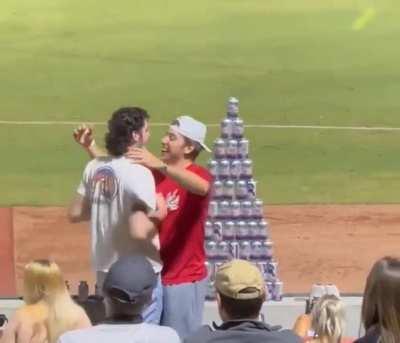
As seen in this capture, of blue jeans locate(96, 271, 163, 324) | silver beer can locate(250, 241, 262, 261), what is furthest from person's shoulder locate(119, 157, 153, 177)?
silver beer can locate(250, 241, 262, 261)

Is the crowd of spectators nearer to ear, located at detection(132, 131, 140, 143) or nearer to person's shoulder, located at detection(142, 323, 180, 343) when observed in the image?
person's shoulder, located at detection(142, 323, 180, 343)

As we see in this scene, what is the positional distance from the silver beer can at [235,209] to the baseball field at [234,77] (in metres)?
1.92

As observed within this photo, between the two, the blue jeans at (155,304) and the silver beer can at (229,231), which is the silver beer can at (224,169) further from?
the blue jeans at (155,304)

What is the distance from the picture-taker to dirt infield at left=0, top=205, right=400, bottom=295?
393 inches

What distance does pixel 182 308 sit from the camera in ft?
21.8

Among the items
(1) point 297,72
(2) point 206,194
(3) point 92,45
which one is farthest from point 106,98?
(2) point 206,194

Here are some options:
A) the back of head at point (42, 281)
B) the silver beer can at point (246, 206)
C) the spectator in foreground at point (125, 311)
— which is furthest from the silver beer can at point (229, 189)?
the spectator in foreground at point (125, 311)

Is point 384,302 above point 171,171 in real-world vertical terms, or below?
below

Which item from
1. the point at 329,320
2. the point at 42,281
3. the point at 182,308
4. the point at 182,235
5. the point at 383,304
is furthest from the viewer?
the point at 182,235

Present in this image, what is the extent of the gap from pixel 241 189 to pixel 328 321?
3195mm

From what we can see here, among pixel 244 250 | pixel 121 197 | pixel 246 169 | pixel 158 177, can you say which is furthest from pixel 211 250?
pixel 121 197

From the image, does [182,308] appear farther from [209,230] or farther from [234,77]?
[234,77]

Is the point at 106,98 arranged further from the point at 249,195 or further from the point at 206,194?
the point at 206,194

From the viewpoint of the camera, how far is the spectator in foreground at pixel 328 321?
18.1ft
